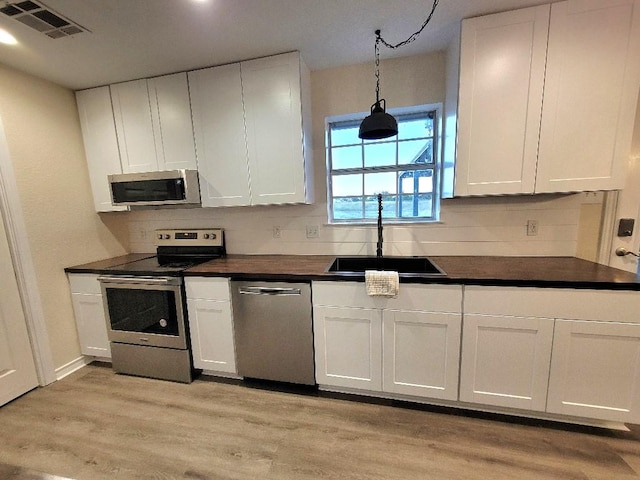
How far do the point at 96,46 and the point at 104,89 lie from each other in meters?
0.67

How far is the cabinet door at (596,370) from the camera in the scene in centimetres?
144

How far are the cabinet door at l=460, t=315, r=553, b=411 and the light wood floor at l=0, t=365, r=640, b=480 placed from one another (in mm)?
Result: 192

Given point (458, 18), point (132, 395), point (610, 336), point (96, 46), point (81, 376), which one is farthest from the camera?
point (81, 376)

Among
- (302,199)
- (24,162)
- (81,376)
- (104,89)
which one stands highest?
(104,89)

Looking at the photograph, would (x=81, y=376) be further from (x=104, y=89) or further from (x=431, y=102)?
(x=431, y=102)

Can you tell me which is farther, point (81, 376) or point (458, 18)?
point (81, 376)

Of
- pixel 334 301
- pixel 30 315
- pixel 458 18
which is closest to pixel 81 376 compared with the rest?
pixel 30 315

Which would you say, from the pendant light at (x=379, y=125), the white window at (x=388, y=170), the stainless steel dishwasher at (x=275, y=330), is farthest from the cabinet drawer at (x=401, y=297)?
the pendant light at (x=379, y=125)

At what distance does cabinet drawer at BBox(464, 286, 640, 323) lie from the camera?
1.40 metres

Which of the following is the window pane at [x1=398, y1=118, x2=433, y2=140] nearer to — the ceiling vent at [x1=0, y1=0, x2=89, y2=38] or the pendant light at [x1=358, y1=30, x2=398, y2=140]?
the pendant light at [x1=358, y1=30, x2=398, y2=140]

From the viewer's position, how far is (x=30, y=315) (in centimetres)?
210

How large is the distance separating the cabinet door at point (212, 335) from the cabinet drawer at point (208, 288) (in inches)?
1.6

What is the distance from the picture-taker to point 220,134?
2.14 meters

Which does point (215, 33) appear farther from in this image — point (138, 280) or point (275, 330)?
point (275, 330)
